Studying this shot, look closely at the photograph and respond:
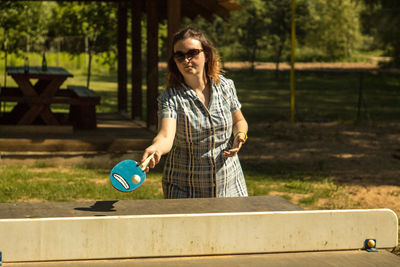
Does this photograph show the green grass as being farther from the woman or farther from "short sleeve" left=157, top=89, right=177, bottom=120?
"short sleeve" left=157, top=89, right=177, bottom=120

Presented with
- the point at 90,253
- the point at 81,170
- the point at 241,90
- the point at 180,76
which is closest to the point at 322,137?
the point at 81,170

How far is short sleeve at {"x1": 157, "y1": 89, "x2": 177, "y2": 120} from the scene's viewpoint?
332 centimetres

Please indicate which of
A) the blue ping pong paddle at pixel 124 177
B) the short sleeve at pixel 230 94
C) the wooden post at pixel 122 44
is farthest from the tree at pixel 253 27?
the blue ping pong paddle at pixel 124 177

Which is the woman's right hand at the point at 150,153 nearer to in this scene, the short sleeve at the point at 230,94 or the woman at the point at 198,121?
the woman at the point at 198,121

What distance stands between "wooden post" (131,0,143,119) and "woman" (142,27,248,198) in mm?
9945

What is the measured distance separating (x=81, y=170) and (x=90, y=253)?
6.87 meters

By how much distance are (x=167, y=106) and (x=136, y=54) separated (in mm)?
10244

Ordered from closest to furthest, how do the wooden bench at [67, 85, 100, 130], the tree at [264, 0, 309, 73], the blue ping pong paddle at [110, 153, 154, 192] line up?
the blue ping pong paddle at [110, 153, 154, 192], the wooden bench at [67, 85, 100, 130], the tree at [264, 0, 309, 73]

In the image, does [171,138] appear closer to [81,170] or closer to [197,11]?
[81,170]

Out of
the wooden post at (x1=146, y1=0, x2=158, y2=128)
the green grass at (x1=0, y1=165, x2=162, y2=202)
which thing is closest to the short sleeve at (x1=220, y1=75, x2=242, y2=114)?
the green grass at (x1=0, y1=165, x2=162, y2=202)

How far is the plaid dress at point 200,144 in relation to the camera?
3378mm

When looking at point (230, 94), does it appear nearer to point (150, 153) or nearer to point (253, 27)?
point (150, 153)

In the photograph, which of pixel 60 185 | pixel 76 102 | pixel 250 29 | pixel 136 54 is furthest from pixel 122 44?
pixel 250 29

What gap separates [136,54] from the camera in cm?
1340
